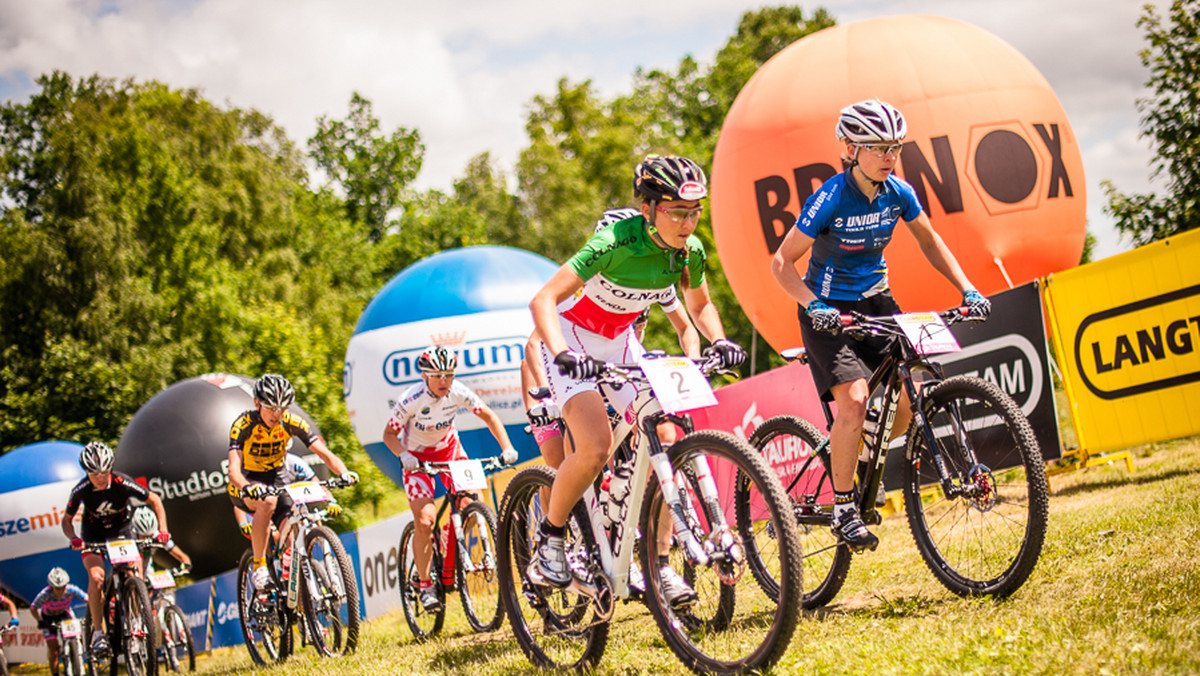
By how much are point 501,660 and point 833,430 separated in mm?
2344

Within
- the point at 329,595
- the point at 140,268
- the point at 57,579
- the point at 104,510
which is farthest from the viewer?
the point at 140,268

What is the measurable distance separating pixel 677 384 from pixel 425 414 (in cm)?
468

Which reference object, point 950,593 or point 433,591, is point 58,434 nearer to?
point 433,591

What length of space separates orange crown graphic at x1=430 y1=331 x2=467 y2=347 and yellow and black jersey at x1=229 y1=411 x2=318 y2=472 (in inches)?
233

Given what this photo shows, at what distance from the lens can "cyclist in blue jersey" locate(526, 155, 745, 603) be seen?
461 cm

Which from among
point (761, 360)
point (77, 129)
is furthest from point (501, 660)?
point (77, 129)

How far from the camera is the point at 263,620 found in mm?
8734

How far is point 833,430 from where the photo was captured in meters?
5.25

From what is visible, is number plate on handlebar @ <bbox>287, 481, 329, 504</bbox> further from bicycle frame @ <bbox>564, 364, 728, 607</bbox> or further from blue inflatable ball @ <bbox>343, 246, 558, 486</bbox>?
blue inflatable ball @ <bbox>343, 246, 558, 486</bbox>

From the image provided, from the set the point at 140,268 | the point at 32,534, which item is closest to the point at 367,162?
the point at 140,268

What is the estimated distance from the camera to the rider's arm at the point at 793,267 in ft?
17.1

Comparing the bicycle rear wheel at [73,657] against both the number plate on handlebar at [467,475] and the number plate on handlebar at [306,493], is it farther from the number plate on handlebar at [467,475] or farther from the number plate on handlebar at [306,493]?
the number plate on handlebar at [467,475]

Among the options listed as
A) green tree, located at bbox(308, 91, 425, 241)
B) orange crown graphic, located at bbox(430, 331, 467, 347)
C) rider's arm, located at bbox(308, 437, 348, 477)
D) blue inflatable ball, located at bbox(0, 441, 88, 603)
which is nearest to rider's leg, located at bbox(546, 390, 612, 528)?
rider's arm, located at bbox(308, 437, 348, 477)

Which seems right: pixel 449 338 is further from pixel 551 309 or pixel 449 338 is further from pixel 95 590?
pixel 551 309
